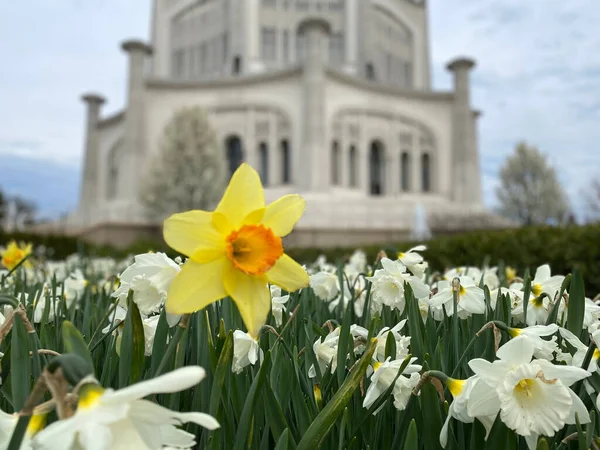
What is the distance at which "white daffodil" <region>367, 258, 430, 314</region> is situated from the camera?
5.00 feet

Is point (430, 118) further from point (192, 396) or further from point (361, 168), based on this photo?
point (192, 396)

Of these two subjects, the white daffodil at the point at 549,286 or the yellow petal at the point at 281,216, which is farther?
the white daffodil at the point at 549,286

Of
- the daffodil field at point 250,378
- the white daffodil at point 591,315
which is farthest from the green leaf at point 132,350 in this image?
the white daffodil at point 591,315

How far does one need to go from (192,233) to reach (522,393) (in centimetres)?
62

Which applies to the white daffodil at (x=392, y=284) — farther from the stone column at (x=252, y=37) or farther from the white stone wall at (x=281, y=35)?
the stone column at (x=252, y=37)

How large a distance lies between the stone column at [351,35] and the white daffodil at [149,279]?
1380 inches

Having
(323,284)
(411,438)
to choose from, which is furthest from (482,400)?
(323,284)

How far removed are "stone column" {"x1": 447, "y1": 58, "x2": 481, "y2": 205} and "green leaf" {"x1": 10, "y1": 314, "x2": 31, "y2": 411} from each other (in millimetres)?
30044

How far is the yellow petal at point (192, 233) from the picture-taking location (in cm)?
79

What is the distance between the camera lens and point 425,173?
3095cm

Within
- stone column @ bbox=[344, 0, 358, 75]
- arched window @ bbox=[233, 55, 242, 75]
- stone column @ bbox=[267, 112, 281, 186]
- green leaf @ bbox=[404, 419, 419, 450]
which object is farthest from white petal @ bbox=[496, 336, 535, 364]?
stone column @ bbox=[344, 0, 358, 75]

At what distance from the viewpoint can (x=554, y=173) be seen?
111 feet

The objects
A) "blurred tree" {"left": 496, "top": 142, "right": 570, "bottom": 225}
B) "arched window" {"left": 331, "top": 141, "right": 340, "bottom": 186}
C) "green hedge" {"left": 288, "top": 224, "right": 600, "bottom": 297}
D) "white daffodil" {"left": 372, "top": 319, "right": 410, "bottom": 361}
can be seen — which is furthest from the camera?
"blurred tree" {"left": 496, "top": 142, "right": 570, "bottom": 225}

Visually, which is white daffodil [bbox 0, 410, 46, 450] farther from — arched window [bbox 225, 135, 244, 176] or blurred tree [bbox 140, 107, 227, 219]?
arched window [bbox 225, 135, 244, 176]
